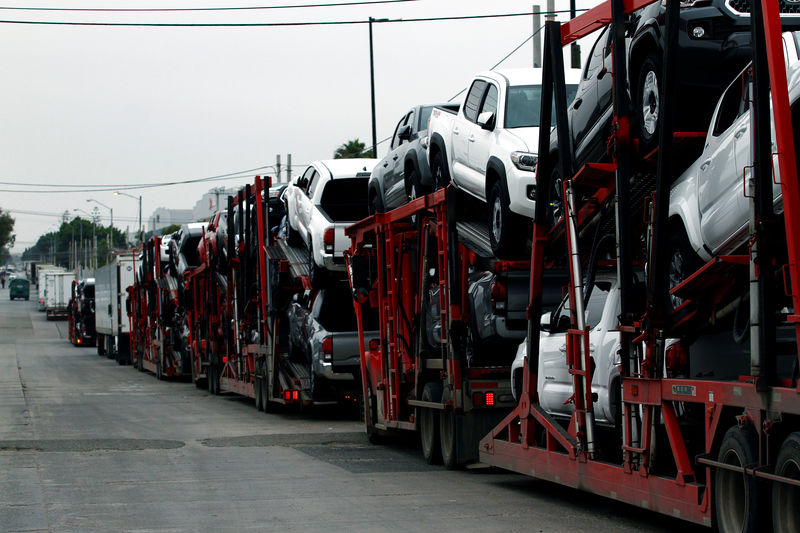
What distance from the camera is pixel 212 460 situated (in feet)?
45.6

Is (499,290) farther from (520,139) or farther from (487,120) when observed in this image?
(487,120)

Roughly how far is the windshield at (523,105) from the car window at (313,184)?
6763mm

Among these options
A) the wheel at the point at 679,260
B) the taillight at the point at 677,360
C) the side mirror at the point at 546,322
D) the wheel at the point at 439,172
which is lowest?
the taillight at the point at 677,360

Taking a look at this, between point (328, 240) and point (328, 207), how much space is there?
39.7 inches

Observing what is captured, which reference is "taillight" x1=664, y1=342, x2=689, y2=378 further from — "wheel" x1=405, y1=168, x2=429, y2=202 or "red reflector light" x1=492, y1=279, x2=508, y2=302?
"wheel" x1=405, y1=168, x2=429, y2=202

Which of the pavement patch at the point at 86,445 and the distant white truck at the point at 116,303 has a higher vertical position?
the distant white truck at the point at 116,303

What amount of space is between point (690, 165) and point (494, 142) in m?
3.99

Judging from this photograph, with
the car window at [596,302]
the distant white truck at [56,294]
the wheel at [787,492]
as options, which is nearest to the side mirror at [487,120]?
the car window at [596,302]

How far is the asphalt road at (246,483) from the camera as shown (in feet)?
30.7

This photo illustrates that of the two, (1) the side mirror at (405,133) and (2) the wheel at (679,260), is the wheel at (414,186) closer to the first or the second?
(1) the side mirror at (405,133)

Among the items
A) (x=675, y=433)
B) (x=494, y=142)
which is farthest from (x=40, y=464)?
(x=675, y=433)

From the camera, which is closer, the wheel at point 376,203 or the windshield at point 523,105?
the windshield at point 523,105

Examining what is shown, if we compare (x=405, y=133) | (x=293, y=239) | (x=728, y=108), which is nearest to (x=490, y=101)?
(x=405, y=133)

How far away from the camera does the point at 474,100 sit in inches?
517
